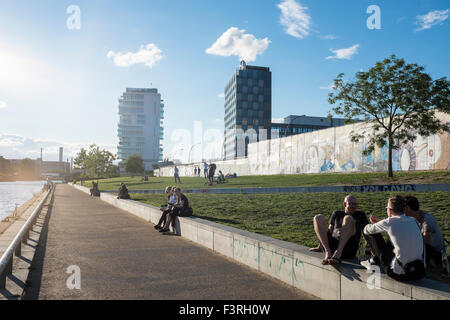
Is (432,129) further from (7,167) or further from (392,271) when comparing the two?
(7,167)

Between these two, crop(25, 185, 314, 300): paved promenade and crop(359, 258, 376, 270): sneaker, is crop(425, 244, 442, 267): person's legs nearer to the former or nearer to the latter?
crop(359, 258, 376, 270): sneaker

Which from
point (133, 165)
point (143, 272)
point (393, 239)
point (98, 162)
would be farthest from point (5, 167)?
point (393, 239)

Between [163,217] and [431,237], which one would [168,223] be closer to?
[163,217]

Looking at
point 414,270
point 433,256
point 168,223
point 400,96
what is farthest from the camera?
point 400,96

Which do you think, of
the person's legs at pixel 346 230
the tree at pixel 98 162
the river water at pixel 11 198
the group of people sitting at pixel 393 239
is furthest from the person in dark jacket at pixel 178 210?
the tree at pixel 98 162

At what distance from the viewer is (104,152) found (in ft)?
212

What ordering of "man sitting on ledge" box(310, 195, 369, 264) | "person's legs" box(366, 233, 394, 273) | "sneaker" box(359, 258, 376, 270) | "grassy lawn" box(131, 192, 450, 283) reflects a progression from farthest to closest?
"grassy lawn" box(131, 192, 450, 283), "man sitting on ledge" box(310, 195, 369, 264), "sneaker" box(359, 258, 376, 270), "person's legs" box(366, 233, 394, 273)

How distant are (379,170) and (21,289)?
29980mm

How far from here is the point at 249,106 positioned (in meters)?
128

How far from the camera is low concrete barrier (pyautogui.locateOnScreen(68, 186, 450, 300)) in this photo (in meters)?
3.95

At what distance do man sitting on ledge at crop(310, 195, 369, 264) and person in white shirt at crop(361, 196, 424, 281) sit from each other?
67 cm

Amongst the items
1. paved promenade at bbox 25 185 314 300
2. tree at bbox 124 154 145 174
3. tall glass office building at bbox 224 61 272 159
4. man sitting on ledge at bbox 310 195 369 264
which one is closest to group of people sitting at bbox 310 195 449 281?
man sitting on ledge at bbox 310 195 369 264

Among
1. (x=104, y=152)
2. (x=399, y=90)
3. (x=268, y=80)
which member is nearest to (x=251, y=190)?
(x=399, y=90)

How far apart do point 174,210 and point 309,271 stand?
6.38 m
